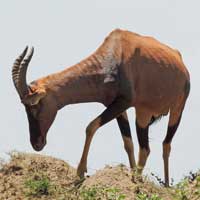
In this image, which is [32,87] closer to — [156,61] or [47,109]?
[47,109]

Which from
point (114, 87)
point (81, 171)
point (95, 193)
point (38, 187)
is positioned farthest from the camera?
point (114, 87)

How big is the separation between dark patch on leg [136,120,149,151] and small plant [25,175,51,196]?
3312 mm

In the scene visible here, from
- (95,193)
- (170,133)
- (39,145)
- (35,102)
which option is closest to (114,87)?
(35,102)

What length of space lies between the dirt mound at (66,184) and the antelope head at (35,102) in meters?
0.48

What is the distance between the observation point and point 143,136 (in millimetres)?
16047

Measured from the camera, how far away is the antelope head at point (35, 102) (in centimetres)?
1401

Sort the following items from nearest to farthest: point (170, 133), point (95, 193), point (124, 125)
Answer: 1. point (95, 193)
2. point (124, 125)
3. point (170, 133)

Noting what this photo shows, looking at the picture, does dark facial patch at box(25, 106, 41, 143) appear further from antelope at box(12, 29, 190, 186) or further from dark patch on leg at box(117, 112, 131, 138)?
dark patch on leg at box(117, 112, 131, 138)

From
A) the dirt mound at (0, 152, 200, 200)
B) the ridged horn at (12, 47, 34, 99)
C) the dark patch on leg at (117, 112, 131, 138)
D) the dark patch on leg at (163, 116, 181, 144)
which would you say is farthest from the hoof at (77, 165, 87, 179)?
the dark patch on leg at (163, 116, 181, 144)

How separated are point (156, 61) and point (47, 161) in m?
2.56

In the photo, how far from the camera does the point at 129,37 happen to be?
608 inches

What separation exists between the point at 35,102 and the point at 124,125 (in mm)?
2237

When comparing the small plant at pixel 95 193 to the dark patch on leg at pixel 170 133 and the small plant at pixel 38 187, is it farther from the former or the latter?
the dark patch on leg at pixel 170 133

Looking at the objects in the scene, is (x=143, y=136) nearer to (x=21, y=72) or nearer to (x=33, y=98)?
(x=33, y=98)
